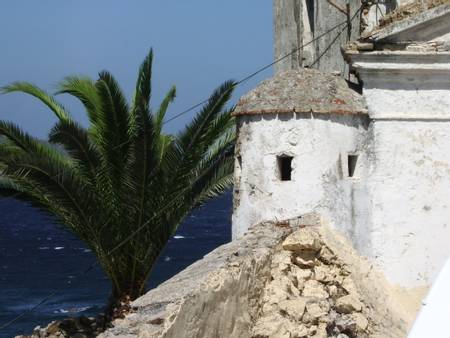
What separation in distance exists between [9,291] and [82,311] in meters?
8.71

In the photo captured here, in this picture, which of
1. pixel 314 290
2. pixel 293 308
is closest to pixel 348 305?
pixel 314 290

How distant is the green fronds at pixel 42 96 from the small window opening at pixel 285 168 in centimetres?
548

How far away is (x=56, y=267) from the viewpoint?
4900cm

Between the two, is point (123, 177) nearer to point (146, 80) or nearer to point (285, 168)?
point (146, 80)

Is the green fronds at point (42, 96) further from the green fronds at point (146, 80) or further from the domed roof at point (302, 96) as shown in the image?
the domed roof at point (302, 96)

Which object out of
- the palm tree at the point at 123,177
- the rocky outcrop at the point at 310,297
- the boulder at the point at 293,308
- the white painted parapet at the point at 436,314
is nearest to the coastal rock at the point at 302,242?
the rocky outcrop at the point at 310,297

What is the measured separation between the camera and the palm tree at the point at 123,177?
13.2 m

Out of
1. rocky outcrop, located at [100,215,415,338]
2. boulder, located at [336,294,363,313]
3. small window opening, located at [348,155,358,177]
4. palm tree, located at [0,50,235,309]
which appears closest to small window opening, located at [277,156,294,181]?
rocky outcrop, located at [100,215,415,338]

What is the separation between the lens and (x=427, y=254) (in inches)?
396

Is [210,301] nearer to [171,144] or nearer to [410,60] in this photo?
[410,60]

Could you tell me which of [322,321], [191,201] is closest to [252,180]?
[322,321]

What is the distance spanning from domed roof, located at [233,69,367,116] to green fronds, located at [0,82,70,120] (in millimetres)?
5216

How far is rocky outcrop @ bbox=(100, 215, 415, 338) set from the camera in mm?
7289

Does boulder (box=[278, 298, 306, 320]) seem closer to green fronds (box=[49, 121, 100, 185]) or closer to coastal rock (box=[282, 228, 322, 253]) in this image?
coastal rock (box=[282, 228, 322, 253])
